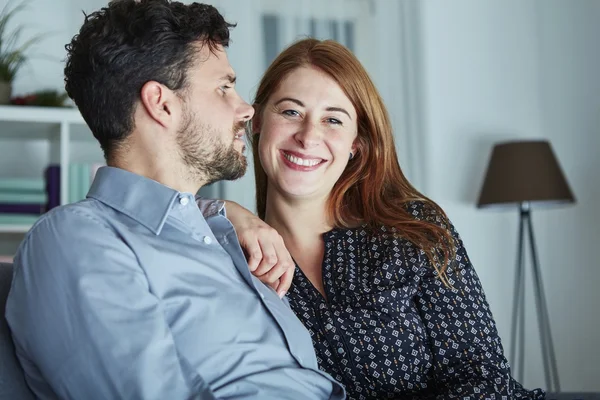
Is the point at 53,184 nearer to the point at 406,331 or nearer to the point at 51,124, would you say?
the point at 51,124

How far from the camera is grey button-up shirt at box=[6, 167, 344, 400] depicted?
1212 millimetres

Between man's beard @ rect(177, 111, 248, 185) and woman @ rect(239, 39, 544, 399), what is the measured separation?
1.20 feet

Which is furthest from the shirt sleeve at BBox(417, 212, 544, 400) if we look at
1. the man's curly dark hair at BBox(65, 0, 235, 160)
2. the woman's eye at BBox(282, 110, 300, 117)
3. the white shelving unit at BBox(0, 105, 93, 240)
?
the white shelving unit at BBox(0, 105, 93, 240)

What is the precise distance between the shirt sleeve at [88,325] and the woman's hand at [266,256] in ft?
1.39

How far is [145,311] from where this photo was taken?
1.25m

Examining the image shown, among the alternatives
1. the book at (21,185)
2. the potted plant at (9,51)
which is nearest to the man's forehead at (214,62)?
the book at (21,185)

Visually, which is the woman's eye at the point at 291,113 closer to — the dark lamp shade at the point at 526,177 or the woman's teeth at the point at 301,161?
the woman's teeth at the point at 301,161

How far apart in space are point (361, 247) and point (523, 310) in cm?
253

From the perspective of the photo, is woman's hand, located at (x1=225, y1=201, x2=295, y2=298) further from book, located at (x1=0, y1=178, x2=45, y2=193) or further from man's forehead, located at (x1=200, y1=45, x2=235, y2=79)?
book, located at (x1=0, y1=178, x2=45, y2=193)

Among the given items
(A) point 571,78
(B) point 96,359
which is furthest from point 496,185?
(B) point 96,359

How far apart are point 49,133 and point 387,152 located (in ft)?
7.01

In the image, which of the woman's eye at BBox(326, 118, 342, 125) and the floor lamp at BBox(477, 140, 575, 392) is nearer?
the woman's eye at BBox(326, 118, 342, 125)

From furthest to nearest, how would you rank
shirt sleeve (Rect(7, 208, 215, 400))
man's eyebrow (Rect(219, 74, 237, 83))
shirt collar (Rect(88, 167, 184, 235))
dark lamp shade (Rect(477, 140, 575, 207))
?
1. dark lamp shade (Rect(477, 140, 575, 207))
2. man's eyebrow (Rect(219, 74, 237, 83))
3. shirt collar (Rect(88, 167, 184, 235))
4. shirt sleeve (Rect(7, 208, 215, 400))

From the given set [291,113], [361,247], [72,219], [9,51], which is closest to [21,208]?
[9,51]
